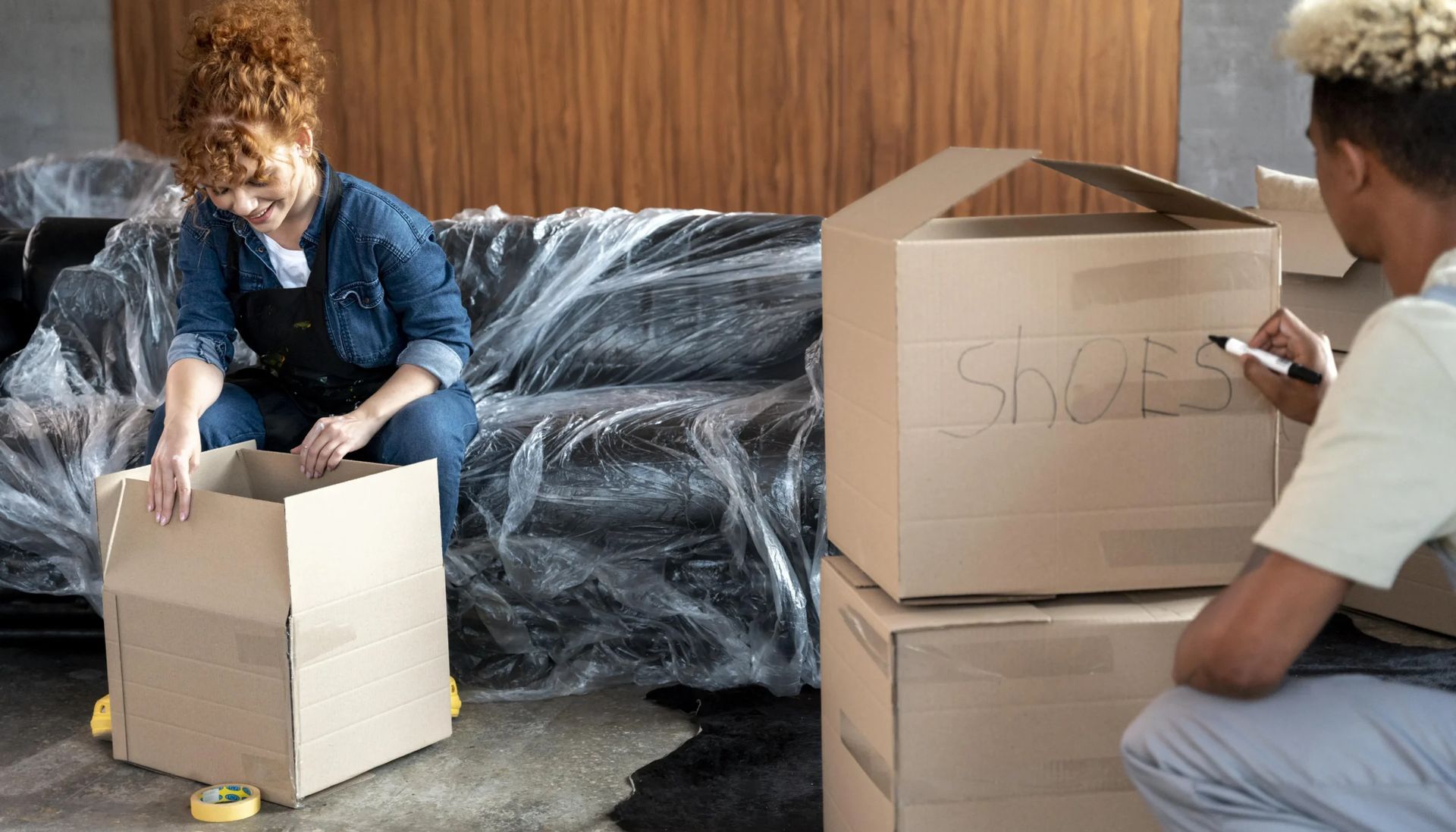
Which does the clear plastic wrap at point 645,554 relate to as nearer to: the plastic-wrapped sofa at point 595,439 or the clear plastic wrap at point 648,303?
the plastic-wrapped sofa at point 595,439

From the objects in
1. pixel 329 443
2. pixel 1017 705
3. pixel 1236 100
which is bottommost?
pixel 1017 705

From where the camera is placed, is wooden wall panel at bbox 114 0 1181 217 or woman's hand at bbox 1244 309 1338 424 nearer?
woman's hand at bbox 1244 309 1338 424

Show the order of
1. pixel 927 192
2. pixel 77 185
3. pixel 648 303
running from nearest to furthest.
A: pixel 927 192 → pixel 648 303 → pixel 77 185

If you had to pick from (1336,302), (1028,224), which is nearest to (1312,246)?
(1336,302)

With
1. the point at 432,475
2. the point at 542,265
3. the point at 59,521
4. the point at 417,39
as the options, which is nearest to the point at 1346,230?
the point at 432,475

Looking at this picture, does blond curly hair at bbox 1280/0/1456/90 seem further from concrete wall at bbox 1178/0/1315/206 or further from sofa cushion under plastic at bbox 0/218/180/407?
concrete wall at bbox 1178/0/1315/206

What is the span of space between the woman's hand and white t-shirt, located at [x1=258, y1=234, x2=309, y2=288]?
1.29 m

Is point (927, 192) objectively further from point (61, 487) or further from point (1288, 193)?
point (61, 487)

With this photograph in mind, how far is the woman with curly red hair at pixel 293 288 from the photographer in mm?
1688

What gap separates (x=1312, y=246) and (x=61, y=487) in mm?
1930

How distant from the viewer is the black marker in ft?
3.42

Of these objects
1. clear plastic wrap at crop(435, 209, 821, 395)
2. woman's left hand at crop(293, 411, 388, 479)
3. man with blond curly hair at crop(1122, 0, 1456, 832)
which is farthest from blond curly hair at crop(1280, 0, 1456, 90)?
clear plastic wrap at crop(435, 209, 821, 395)

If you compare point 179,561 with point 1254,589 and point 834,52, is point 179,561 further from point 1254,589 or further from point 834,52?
point 834,52

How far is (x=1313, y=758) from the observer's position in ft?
2.87
